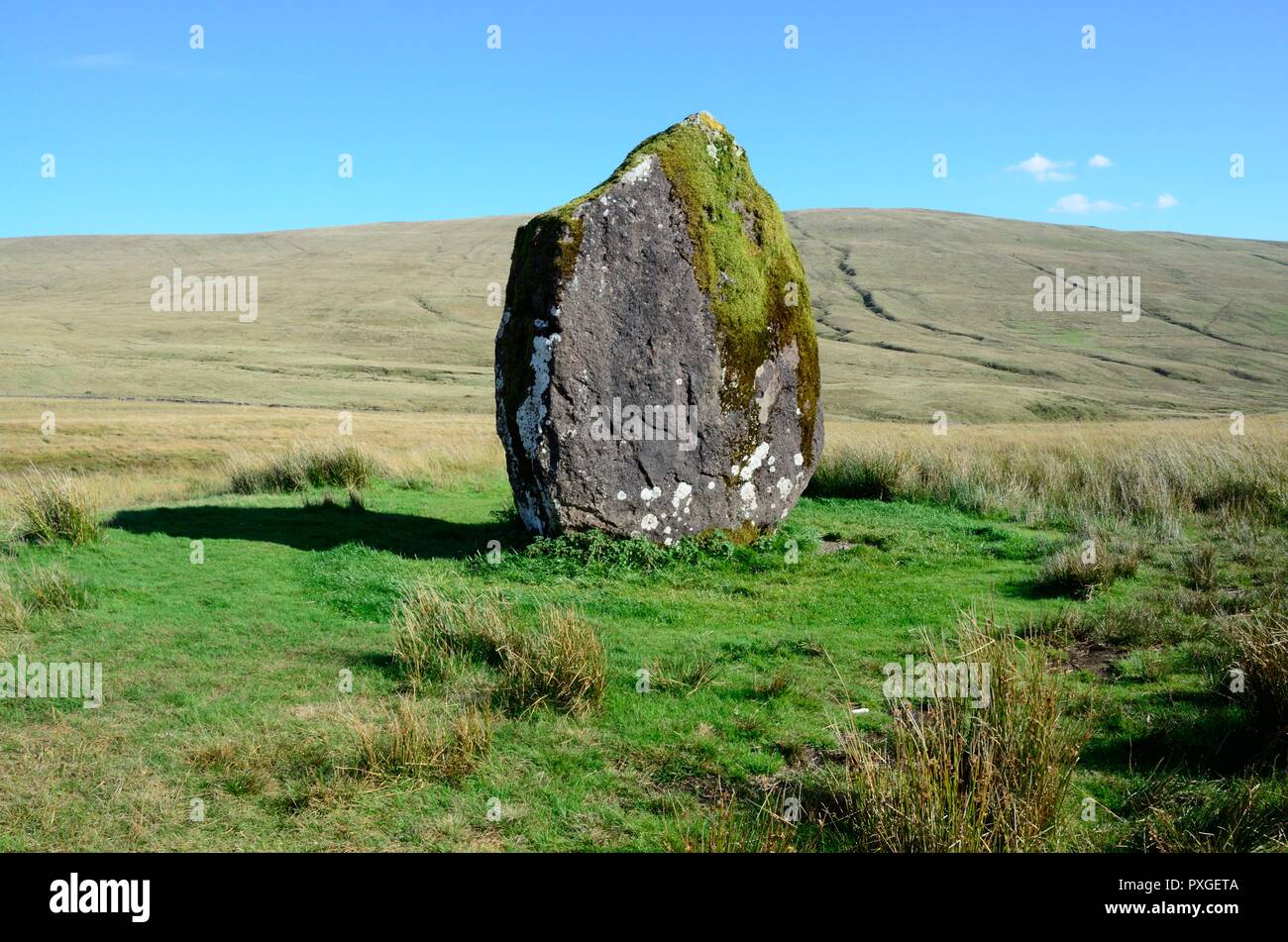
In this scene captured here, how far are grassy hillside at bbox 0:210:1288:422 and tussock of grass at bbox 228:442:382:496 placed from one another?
103 feet

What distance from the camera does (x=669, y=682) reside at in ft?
23.0

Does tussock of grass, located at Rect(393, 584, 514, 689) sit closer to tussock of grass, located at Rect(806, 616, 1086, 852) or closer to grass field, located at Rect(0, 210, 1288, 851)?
grass field, located at Rect(0, 210, 1288, 851)

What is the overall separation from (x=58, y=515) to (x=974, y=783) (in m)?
11.4

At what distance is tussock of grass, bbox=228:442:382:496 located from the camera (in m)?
17.1

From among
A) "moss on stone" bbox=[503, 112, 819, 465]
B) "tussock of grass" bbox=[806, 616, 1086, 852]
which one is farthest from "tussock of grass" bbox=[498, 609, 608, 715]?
"moss on stone" bbox=[503, 112, 819, 465]

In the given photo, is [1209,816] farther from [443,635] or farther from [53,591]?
[53,591]

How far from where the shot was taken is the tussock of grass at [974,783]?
13.9ft

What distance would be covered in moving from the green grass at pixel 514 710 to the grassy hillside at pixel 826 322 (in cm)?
3914

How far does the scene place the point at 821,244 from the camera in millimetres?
144250

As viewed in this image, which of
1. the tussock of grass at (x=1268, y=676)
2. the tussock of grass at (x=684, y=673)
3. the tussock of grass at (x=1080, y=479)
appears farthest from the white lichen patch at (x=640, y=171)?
the tussock of grass at (x=1268, y=676)

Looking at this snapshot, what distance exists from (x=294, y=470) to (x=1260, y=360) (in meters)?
83.2

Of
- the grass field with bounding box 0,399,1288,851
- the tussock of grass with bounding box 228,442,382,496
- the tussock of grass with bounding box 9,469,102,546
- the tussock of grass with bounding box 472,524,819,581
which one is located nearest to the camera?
the grass field with bounding box 0,399,1288,851

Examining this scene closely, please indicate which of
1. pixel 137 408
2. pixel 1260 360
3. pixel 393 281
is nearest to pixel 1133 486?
pixel 137 408
